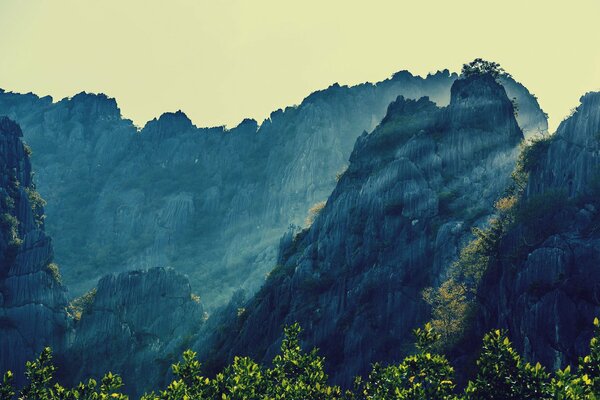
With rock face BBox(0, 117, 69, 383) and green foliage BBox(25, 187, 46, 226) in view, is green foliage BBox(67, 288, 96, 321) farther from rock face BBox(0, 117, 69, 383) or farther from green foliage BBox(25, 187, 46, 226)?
green foliage BBox(25, 187, 46, 226)

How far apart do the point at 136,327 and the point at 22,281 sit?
2067 cm

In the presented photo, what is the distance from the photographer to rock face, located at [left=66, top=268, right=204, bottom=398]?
116 meters

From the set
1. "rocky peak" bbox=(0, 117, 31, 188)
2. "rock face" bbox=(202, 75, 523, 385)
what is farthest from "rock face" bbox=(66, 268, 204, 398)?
"rocky peak" bbox=(0, 117, 31, 188)

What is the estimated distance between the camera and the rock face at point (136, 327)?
116188mm

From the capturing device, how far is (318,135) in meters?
197

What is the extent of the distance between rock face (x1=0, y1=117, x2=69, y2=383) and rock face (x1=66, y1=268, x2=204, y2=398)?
4921 millimetres

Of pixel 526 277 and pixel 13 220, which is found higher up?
pixel 13 220

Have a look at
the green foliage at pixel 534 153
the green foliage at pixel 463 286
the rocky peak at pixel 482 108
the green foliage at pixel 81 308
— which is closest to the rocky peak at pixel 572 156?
the green foliage at pixel 534 153

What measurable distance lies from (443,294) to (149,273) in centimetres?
6828

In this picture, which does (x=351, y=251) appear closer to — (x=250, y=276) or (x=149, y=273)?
(x=149, y=273)

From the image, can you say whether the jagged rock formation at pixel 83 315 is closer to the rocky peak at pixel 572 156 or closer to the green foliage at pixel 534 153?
the green foliage at pixel 534 153

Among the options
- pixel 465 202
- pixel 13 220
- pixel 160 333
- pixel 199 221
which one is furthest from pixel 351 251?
pixel 199 221

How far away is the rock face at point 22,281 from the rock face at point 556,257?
77.1m

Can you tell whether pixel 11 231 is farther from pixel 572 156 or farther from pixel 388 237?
pixel 572 156
